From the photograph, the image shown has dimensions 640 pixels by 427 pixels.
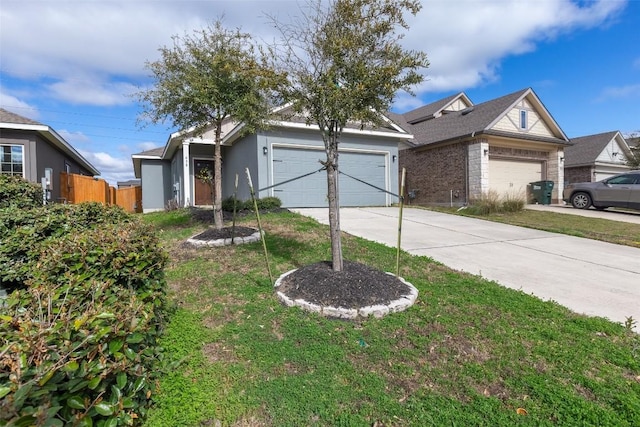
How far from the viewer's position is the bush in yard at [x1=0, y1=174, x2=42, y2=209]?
5344mm

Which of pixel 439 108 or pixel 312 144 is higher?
pixel 439 108

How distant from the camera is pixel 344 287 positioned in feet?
12.2

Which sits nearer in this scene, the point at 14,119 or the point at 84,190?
the point at 14,119

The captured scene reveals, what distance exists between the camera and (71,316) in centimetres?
162

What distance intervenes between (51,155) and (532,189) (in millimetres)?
20402

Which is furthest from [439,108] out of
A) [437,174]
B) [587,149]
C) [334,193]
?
[334,193]

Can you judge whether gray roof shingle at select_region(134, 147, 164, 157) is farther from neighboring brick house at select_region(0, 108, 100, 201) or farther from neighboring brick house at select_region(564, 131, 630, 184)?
neighboring brick house at select_region(564, 131, 630, 184)

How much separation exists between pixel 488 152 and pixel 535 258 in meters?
9.89

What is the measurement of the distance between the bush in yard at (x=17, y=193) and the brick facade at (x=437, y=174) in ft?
46.4

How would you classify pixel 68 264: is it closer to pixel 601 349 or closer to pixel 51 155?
pixel 601 349

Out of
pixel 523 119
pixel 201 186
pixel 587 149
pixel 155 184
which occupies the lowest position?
pixel 201 186

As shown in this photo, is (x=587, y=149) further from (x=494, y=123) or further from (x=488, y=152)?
(x=488, y=152)

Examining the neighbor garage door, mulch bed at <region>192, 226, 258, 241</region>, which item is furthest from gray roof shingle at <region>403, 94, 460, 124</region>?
mulch bed at <region>192, 226, 258, 241</region>

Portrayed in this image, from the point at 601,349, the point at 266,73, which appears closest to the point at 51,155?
the point at 266,73
